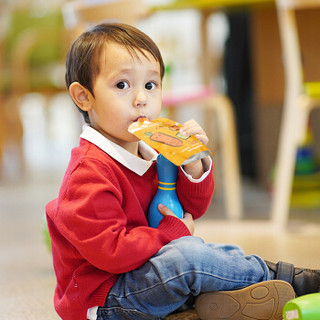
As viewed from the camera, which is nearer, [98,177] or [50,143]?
[98,177]

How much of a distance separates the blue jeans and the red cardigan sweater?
2cm

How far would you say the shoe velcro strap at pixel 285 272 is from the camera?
0.95 m

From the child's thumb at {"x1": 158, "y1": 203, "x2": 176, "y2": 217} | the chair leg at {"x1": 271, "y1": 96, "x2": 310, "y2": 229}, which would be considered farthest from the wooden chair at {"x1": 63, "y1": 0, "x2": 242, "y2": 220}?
the child's thumb at {"x1": 158, "y1": 203, "x2": 176, "y2": 217}

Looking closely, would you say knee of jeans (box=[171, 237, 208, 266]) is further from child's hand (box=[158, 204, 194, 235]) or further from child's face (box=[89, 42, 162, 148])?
child's face (box=[89, 42, 162, 148])

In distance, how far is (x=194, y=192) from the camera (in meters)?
0.97

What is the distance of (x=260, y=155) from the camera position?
239cm

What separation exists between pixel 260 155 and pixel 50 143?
285 cm

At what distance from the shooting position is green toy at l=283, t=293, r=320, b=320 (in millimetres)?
830

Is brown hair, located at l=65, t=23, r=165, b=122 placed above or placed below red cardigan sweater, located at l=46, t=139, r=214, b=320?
above

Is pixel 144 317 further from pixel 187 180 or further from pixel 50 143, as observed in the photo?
pixel 50 143

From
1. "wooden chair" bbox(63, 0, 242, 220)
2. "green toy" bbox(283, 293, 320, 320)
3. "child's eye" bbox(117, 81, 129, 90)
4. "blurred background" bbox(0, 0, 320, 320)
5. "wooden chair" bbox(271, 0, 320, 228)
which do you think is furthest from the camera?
"wooden chair" bbox(63, 0, 242, 220)

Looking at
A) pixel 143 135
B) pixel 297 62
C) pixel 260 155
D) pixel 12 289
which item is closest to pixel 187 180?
pixel 143 135

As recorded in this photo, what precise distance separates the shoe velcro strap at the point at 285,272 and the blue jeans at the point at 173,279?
5 cm

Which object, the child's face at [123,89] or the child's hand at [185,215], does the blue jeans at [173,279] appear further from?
the child's face at [123,89]
